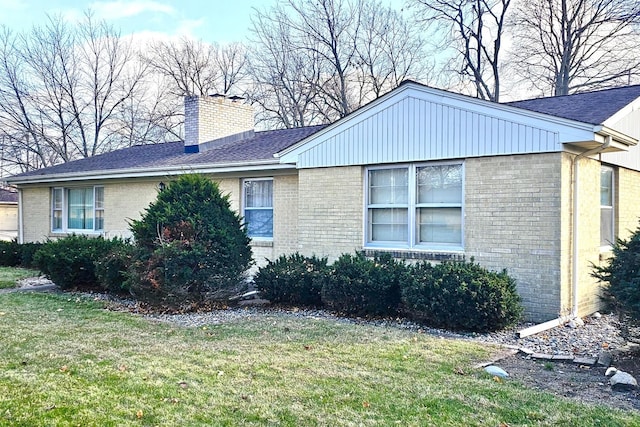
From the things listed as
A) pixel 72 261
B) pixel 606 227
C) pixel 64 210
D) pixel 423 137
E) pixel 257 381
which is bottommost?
pixel 257 381

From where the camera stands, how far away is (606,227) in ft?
34.5

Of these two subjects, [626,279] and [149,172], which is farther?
[149,172]

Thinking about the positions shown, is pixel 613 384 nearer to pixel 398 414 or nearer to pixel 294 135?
pixel 398 414

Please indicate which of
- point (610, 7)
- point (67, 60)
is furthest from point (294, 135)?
point (67, 60)

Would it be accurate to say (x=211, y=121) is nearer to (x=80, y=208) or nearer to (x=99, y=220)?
(x=99, y=220)

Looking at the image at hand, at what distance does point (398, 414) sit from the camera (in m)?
4.48

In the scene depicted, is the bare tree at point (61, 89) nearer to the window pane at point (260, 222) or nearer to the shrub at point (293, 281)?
the window pane at point (260, 222)

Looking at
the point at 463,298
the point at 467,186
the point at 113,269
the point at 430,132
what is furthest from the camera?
the point at 113,269

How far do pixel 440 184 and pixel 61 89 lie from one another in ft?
105

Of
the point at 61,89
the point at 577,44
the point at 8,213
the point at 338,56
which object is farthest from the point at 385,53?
the point at 8,213

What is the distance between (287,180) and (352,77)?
63.1ft

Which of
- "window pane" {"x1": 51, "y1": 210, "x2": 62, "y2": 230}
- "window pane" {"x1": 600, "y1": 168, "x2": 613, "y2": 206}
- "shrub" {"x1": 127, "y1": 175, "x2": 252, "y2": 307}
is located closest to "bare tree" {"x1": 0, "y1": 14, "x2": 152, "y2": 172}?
"window pane" {"x1": 51, "y1": 210, "x2": 62, "y2": 230}

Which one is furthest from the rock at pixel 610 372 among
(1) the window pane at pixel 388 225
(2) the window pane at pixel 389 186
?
(2) the window pane at pixel 389 186

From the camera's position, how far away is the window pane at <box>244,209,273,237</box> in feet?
44.1
